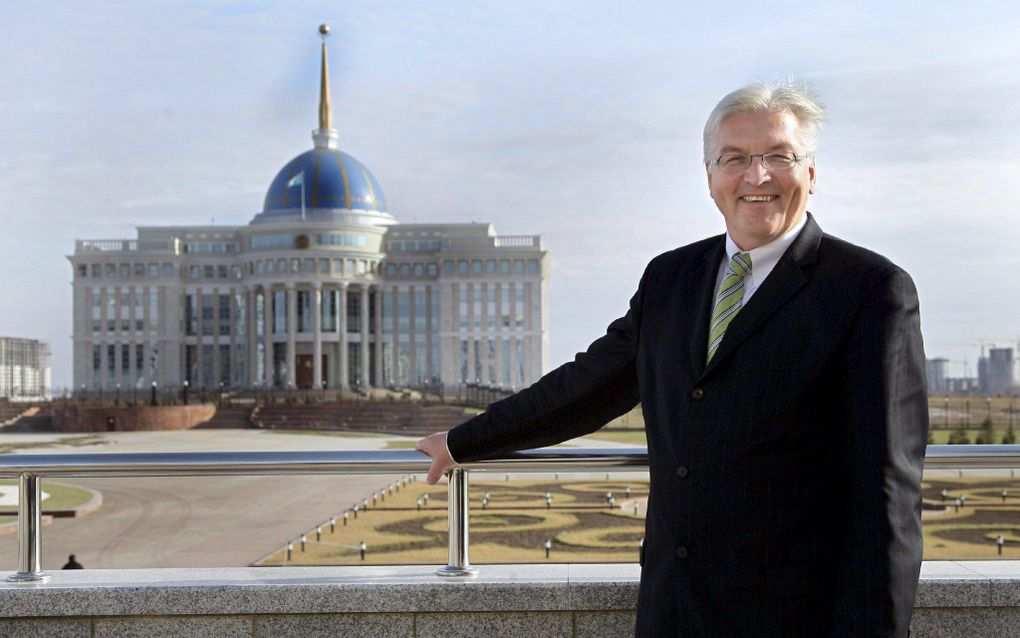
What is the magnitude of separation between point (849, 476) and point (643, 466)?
127 cm

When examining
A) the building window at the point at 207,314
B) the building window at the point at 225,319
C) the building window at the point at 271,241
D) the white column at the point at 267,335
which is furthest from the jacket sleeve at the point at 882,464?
the building window at the point at 207,314

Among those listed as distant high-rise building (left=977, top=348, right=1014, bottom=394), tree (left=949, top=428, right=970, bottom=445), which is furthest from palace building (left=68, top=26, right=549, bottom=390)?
distant high-rise building (left=977, top=348, right=1014, bottom=394)

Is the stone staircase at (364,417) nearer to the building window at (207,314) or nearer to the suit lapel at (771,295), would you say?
the building window at (207,314)

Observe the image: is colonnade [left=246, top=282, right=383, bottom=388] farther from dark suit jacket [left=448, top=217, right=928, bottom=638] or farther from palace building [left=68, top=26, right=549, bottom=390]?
dark suit jacket [left=448, top=217, right=928, bottom=638]

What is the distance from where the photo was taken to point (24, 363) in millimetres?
107750

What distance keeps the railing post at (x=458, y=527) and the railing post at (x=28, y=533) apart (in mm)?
1499

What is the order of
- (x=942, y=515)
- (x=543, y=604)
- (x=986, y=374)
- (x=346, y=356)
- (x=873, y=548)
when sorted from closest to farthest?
(x=873, y=548) → (x=543, y=604) → (x=942, y=515) → (x=346, y=356) → (x=986, y=374)

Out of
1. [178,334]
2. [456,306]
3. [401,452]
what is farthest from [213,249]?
[401,452]

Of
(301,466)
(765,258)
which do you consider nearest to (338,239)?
(301,466)

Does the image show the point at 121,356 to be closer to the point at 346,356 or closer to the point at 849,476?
the point at 346,356

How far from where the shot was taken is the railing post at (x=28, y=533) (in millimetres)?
4090

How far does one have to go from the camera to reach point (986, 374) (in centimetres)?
12125

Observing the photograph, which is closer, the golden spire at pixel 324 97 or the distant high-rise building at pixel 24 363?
the golden spire at pixel 324 97

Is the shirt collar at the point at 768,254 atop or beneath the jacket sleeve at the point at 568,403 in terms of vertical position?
atop
